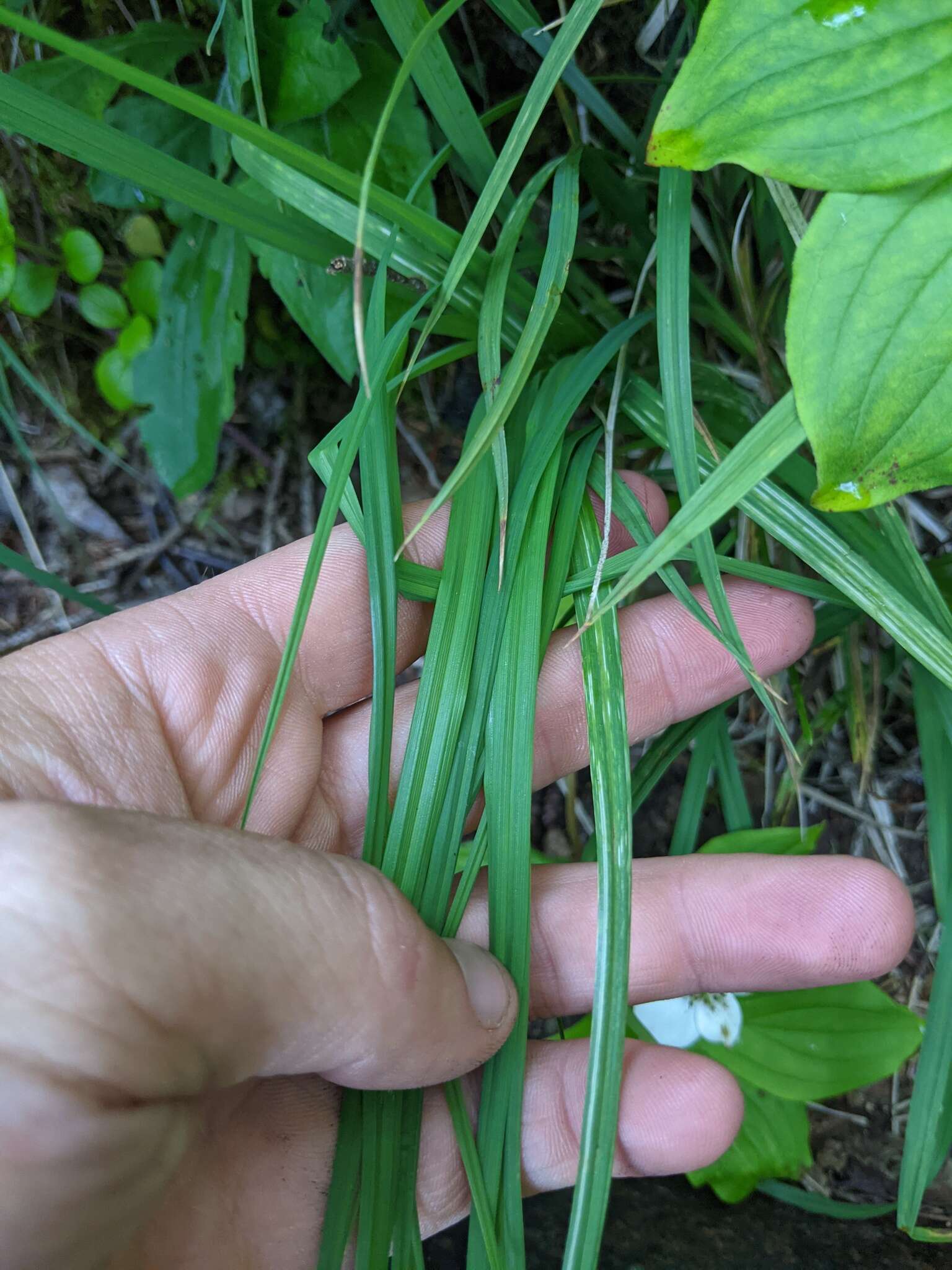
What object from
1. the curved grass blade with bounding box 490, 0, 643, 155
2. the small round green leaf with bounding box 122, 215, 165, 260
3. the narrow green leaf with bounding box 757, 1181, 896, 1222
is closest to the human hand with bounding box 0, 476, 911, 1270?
the narrow green leaf with bounding box 757, 1181, 896, 1222

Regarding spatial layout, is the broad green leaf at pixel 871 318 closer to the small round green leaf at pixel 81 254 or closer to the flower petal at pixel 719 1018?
the flower petal at pixel 719 1018

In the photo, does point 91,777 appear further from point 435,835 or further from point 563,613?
point 563,613

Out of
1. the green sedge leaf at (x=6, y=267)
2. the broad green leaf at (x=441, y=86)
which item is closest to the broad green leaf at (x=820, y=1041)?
the broad green leaf at (x=441, y=86)

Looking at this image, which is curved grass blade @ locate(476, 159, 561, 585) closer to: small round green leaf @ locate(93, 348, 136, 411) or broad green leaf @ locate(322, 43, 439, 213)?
broad green leaf @ locate(322, 43, 439, 213)

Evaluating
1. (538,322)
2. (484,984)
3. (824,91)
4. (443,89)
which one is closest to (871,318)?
(824,91)

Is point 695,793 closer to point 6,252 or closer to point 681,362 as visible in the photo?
point 681,362

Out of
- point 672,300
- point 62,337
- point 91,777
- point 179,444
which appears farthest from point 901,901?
point 62,337
